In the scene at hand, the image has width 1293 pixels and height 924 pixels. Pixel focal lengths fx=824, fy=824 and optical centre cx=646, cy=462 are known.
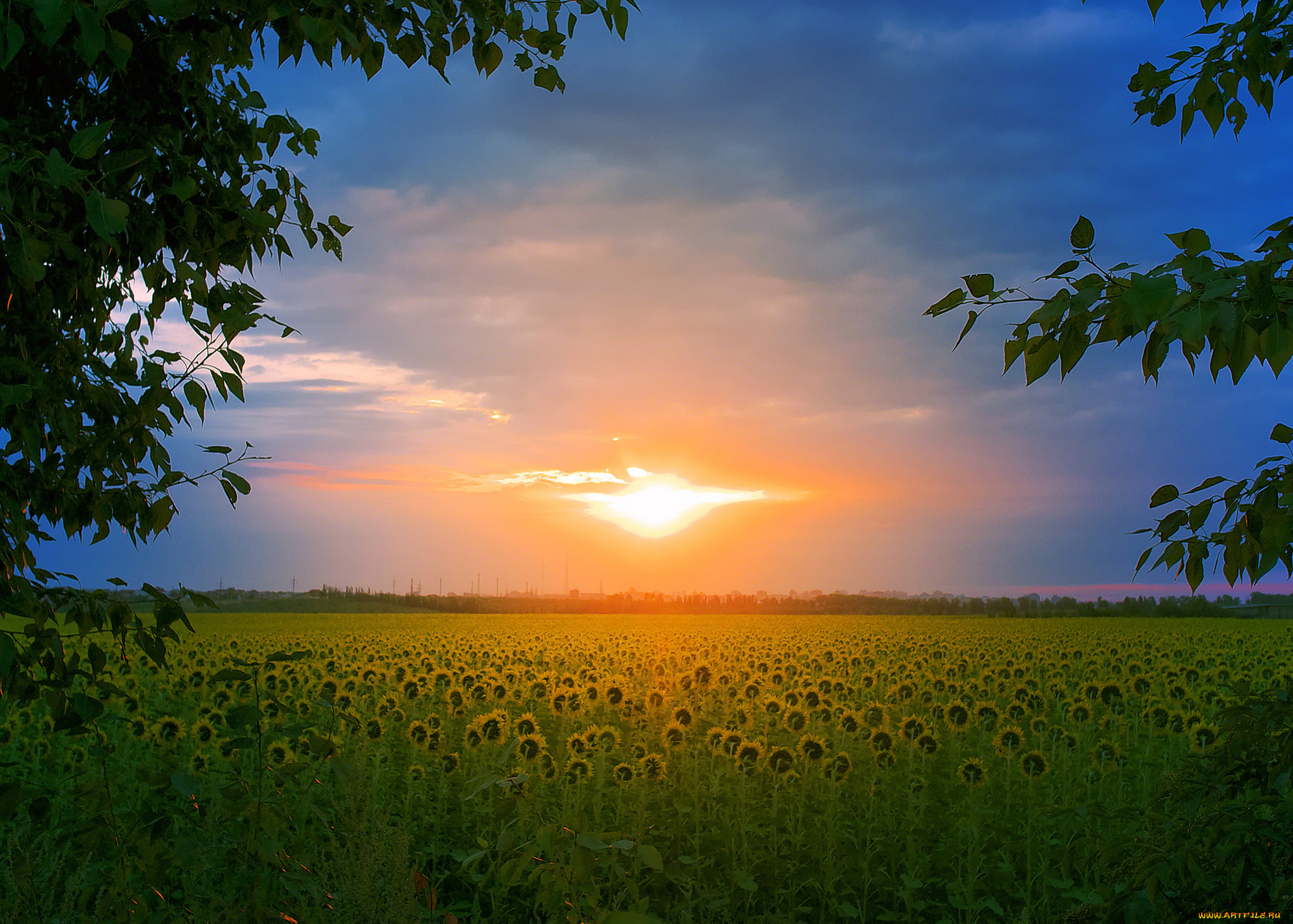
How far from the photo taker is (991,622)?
29594 millimetres

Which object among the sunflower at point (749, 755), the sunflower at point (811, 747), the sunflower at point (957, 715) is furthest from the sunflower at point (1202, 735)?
the sunflower at point (749, 755)

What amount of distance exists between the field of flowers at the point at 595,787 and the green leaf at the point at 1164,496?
193 centimetres

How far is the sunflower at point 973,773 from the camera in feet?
21.1

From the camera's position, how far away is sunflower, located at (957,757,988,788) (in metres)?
6.42

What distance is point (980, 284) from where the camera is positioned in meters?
2.12

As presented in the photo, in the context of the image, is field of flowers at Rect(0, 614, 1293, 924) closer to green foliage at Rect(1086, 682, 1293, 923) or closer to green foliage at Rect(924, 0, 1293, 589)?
green foliage at Rect(1086, 682, 1293, 923)

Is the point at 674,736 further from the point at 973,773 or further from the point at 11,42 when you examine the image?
the point at 11,42

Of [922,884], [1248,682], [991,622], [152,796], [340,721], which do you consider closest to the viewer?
[152,796]

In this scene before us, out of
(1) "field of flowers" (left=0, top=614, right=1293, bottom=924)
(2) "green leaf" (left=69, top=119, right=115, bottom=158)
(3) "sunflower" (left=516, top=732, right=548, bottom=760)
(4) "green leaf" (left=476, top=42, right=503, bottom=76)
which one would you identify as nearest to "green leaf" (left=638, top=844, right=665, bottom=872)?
(1) "field of flowers" (left=0, top=614, right=1293, bottom=924)

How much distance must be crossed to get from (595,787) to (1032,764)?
3.66 meters

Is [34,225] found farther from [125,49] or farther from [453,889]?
[453,889]

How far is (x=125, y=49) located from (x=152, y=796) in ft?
9.14

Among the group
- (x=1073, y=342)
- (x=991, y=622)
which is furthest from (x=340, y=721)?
(x=991, y=622)

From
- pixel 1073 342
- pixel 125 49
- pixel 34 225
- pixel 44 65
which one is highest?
pixel 44 65
